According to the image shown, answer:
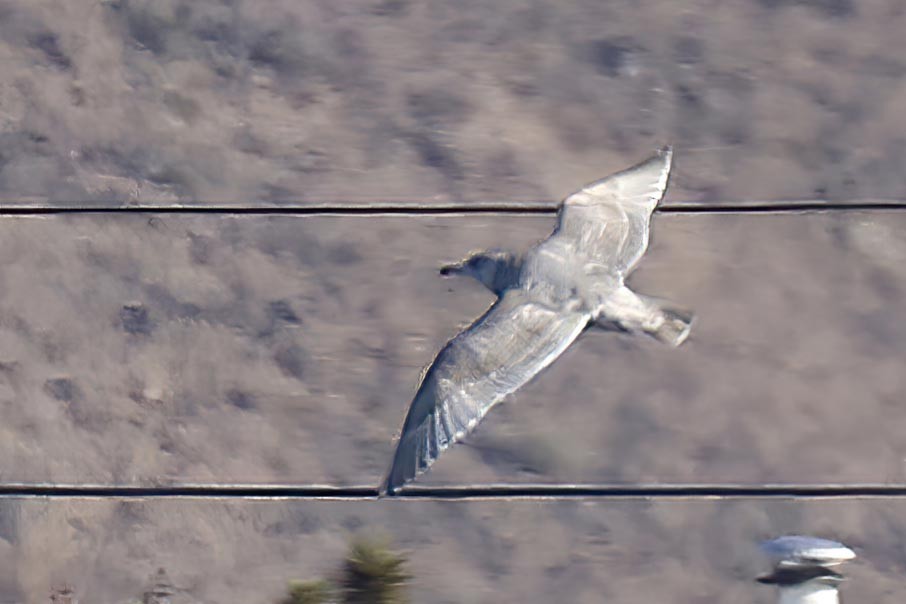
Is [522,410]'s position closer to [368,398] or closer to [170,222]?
[368,398]

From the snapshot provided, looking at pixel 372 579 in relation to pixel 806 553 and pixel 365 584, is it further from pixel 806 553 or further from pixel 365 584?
pixel 806 553

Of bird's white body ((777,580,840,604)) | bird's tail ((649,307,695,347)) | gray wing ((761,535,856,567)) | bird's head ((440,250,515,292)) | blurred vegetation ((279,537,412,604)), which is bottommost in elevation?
blurred vegetation ((279,537,412,604))

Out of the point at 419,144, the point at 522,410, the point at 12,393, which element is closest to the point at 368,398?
the point at 522,410

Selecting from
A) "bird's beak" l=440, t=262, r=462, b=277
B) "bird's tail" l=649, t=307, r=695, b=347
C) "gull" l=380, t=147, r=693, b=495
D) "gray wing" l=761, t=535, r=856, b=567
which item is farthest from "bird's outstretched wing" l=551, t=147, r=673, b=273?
"gray wing" l=761, t=535, r=856, b=567

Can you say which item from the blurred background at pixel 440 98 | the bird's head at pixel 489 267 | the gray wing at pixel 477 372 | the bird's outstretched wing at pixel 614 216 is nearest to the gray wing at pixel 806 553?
the gray wing at pixel 477 372

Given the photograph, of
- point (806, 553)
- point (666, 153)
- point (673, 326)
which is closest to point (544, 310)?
point (673, 326)

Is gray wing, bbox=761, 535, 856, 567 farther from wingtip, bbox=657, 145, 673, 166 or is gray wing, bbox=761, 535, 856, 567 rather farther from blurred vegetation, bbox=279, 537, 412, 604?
wingtip, bbox=657, 145, 673, 166

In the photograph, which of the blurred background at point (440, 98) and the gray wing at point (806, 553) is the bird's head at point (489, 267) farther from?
the gray wing at point (806, 553)

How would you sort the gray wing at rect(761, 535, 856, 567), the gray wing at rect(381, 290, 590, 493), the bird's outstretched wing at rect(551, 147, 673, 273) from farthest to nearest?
the bird's outstretched wing at rect(551, 147, 673, 273)
the gray wing at rect(381, 290, 590, 493)
the gray wing at rect(761, 535, 856, 567)
